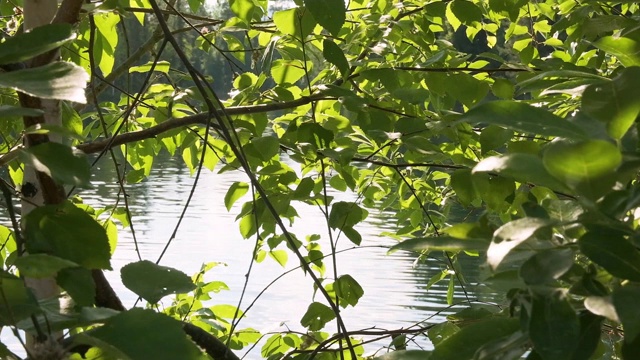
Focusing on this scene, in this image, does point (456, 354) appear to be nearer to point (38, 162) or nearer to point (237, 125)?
point (38, 162)

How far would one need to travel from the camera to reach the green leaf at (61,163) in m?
0.48

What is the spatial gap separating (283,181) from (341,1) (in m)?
0.69

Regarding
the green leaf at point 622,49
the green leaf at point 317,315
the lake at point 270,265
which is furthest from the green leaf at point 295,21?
the lake at point 270,265

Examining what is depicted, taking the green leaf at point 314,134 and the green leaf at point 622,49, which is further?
the green leaf at point 314,134

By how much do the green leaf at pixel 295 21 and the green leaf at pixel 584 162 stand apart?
36.6 inches

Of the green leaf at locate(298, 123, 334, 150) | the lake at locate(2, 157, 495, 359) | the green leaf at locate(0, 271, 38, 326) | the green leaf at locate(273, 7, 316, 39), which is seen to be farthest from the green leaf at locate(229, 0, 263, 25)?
the lake at locate(2, 157, 495, 359)

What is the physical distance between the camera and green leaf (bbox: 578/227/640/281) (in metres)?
0.34

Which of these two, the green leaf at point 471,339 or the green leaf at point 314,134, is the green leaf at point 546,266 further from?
the green leaf at point 314,134

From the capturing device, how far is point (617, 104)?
0.37 metres

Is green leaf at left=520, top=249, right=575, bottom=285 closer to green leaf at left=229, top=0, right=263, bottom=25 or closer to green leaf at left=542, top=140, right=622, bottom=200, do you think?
green leaf at left=542, top=140, right=622, bottom=200

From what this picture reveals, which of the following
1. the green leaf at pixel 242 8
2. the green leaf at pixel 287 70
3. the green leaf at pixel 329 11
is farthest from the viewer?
the green leaf at pixel 287 70

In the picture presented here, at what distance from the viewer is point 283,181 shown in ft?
4.69

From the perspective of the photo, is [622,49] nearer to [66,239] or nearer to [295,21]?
[66,239]

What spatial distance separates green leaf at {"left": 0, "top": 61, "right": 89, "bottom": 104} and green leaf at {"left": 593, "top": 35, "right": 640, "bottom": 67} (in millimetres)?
313
